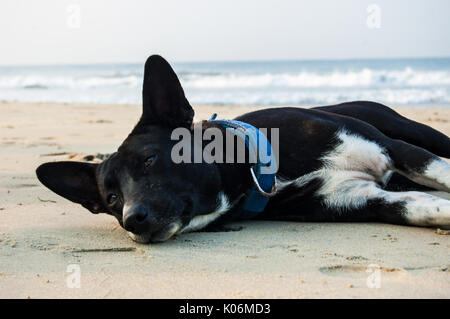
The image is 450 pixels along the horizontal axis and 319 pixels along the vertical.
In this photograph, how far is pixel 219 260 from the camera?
9.95 feet

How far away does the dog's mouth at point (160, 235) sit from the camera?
10.7 feet

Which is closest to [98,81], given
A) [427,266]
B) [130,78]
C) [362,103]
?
[130,78]

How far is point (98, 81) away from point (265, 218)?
101ft

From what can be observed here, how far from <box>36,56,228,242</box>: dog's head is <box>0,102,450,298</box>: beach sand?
166mm

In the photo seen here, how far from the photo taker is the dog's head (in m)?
3.22

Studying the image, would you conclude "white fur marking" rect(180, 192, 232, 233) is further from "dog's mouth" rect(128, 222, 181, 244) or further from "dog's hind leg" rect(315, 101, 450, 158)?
"dog's hind leg" rect(315, 101, 450, 158)

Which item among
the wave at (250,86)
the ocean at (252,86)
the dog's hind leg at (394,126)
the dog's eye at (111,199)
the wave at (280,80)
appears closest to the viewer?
the dog's eye at (111,199)

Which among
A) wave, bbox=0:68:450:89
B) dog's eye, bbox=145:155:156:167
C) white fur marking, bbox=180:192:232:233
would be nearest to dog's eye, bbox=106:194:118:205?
dog's eye, bbox=145:155:156:167

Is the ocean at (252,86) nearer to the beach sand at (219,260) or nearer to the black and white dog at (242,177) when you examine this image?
the black and white dog at (242,177)

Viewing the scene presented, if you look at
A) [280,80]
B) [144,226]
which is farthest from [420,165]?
[280,80]

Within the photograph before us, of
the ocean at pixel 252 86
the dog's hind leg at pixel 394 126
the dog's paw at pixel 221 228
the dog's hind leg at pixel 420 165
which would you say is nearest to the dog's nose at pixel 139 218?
the dog's paw at pixel 221 228

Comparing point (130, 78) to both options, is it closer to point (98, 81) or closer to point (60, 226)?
point (98, 81)

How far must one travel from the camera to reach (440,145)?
16.1 feet

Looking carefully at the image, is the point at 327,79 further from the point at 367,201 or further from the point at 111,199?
the point at 111,199
